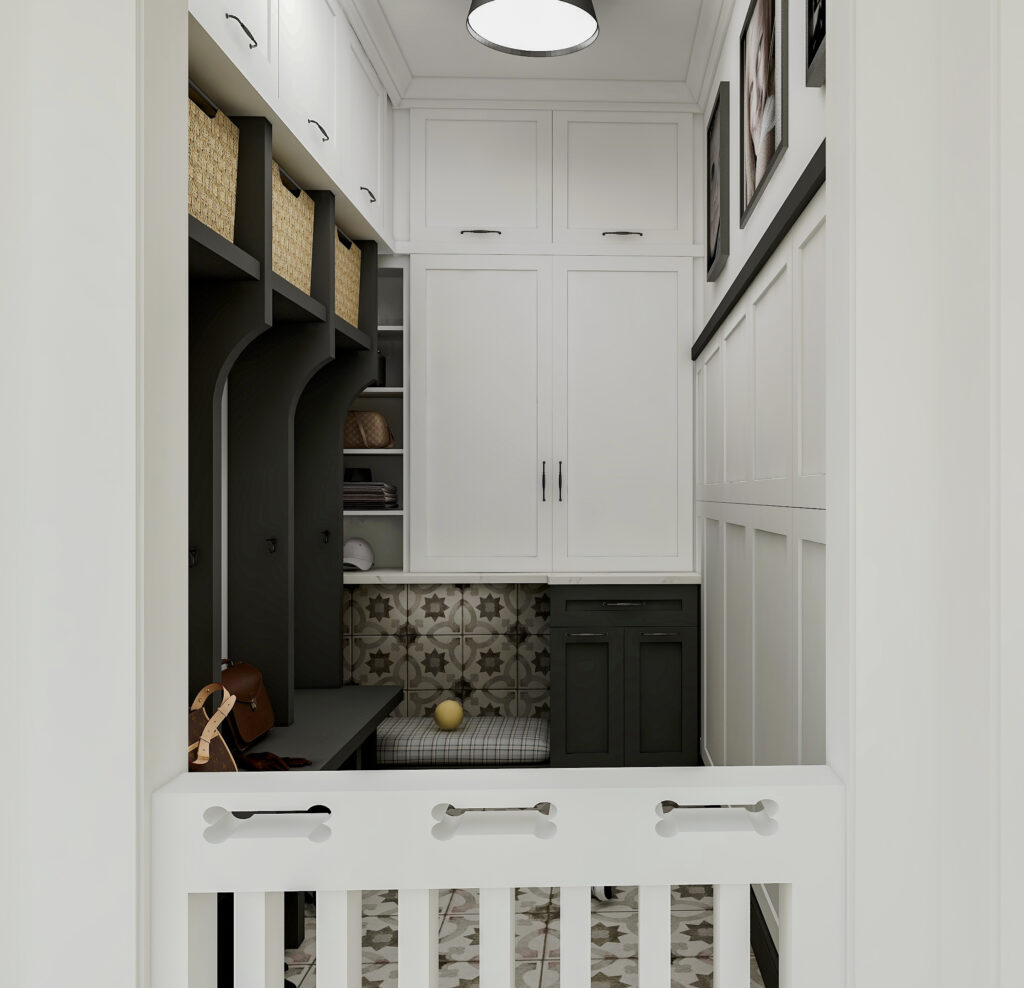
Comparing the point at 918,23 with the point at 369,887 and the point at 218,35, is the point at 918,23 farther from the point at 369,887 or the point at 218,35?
the point at 218,35

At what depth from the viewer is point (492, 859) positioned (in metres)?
0.78

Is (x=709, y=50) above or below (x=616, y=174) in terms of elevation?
above

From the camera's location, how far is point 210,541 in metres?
1.76

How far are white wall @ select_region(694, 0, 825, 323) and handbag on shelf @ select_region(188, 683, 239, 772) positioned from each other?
5.02 ft

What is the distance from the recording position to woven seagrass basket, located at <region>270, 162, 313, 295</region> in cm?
208

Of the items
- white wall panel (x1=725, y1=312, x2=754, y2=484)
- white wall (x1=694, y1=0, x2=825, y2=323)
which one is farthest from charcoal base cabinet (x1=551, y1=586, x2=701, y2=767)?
white wall (x1=694, y1=0, x2=825, y2=323)

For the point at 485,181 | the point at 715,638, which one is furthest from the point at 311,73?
the point at 715,638

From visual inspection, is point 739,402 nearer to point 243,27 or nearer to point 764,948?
point 764,948

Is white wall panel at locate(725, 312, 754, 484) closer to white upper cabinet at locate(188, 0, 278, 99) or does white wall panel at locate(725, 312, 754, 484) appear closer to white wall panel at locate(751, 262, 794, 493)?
white wall panel at locate(751, 262, 794, 493)

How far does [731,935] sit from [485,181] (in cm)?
288

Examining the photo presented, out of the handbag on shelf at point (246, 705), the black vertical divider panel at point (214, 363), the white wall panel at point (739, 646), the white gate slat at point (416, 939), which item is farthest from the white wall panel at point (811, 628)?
the handbag on shelf at point (246, 705)
